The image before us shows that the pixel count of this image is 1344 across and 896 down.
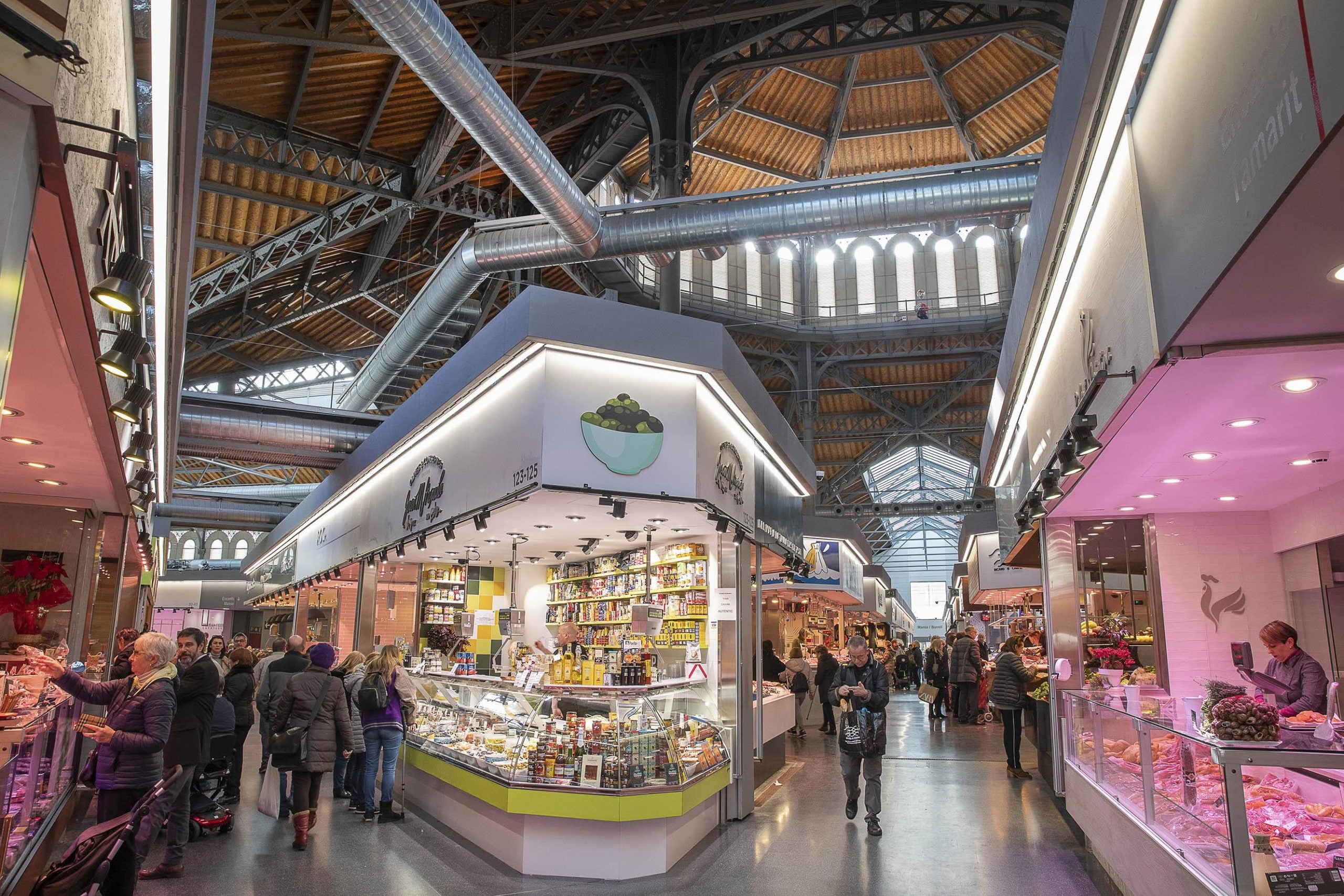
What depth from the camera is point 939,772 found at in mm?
10422

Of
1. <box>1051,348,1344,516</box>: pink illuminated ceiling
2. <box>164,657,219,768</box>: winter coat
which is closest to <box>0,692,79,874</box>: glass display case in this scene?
<box>164,657,219,768</box>: winter coat

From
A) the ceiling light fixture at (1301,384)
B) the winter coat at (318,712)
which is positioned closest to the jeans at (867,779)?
the winter coat at (318,712)

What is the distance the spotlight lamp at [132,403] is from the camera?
4.44 m

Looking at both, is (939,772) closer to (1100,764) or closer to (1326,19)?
(1100,764)

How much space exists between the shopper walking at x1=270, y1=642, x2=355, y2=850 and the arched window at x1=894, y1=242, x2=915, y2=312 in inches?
798

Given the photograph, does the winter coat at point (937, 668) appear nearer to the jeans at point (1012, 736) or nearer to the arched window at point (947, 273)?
the jeans at point (1012, 736)

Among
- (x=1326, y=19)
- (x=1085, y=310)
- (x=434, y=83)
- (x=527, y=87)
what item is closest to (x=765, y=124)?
(x=527, y=87)

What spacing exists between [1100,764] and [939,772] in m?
5.25

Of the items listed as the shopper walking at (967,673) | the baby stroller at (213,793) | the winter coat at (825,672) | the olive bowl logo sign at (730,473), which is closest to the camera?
the baby stroller at (213,793)

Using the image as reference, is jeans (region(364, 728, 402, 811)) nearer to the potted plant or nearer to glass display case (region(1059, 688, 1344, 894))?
the potted plant

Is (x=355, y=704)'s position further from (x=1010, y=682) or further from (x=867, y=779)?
(x=1010, y=682)

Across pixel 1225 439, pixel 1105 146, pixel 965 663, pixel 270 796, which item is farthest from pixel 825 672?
pixel 1105 146

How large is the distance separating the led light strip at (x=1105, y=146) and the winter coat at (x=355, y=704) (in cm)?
656

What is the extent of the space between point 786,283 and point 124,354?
21686 millimetres
